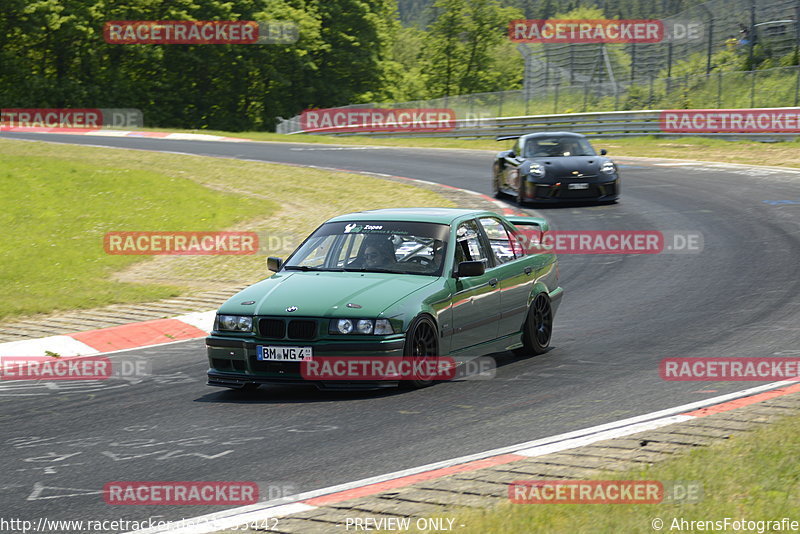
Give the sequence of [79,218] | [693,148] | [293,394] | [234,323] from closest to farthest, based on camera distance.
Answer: [234,323] < [293,394] < [79,218] < [693,148]

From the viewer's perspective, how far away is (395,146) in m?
40.1

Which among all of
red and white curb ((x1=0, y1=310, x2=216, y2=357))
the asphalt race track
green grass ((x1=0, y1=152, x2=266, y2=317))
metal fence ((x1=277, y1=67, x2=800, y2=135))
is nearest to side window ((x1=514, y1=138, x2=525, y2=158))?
green grass ((x1=0, y1=152, x2=266, y2=317))

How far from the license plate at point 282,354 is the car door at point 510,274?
2.11m

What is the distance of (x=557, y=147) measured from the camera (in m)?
21.5

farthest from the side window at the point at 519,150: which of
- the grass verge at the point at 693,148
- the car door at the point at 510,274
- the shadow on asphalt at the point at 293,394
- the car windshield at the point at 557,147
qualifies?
the shadow on asphalt at the point at 293,394

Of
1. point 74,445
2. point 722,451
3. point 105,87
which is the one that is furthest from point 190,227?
point 105,87

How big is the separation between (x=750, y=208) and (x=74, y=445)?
51.2 ft

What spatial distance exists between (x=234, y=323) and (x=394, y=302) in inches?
49.0

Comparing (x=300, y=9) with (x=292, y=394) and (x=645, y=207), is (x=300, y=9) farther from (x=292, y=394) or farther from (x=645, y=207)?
(x=292, y=394)

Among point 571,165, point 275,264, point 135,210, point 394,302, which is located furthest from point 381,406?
point 571,165

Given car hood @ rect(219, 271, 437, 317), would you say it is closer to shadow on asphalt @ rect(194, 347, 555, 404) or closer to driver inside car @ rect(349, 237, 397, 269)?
driver inside car @ rect(349, 237, 397, 269)

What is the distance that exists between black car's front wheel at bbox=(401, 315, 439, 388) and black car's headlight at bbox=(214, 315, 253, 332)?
1.22 m

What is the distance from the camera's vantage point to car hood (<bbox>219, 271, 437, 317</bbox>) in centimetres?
809

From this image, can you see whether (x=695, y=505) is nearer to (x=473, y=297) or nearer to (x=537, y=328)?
(x=473, y=297)
